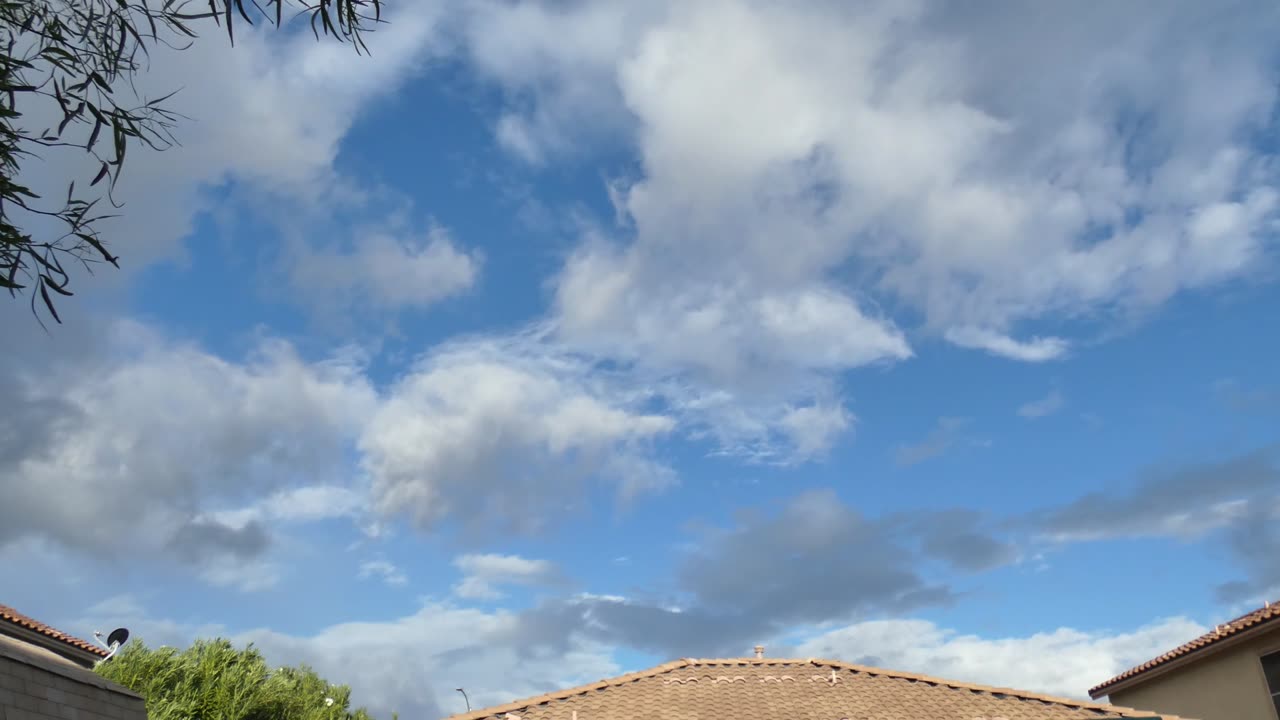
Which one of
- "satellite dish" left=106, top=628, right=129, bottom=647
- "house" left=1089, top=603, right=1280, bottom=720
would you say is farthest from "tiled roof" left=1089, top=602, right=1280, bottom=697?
"satellite dish" left=106, top=628, right=129, bottom=647

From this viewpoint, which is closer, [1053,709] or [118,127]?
[118,127]

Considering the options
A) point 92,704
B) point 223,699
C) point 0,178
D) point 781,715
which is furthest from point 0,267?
point 223,699

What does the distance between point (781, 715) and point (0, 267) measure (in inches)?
617

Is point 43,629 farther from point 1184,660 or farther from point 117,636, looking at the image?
point 1184,660

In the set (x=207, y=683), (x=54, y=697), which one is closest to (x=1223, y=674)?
(x=54, y=697)

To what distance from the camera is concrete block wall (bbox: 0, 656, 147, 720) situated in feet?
35.2

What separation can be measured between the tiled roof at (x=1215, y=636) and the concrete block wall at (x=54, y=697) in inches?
861

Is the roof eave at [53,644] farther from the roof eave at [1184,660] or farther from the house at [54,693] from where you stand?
the roof eave at [1184,660]

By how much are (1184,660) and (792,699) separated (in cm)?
1126

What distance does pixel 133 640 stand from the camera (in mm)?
27078

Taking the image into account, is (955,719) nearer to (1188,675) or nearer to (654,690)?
(654,690)

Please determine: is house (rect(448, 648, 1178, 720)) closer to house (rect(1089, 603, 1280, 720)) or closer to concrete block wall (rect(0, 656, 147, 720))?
house (rect(1089, 603, 1280, 720))

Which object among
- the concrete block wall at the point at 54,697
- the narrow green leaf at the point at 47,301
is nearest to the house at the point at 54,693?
the concrete block wall at the point at 54,697

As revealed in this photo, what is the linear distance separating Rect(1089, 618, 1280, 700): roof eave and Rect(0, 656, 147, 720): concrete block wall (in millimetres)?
21983
